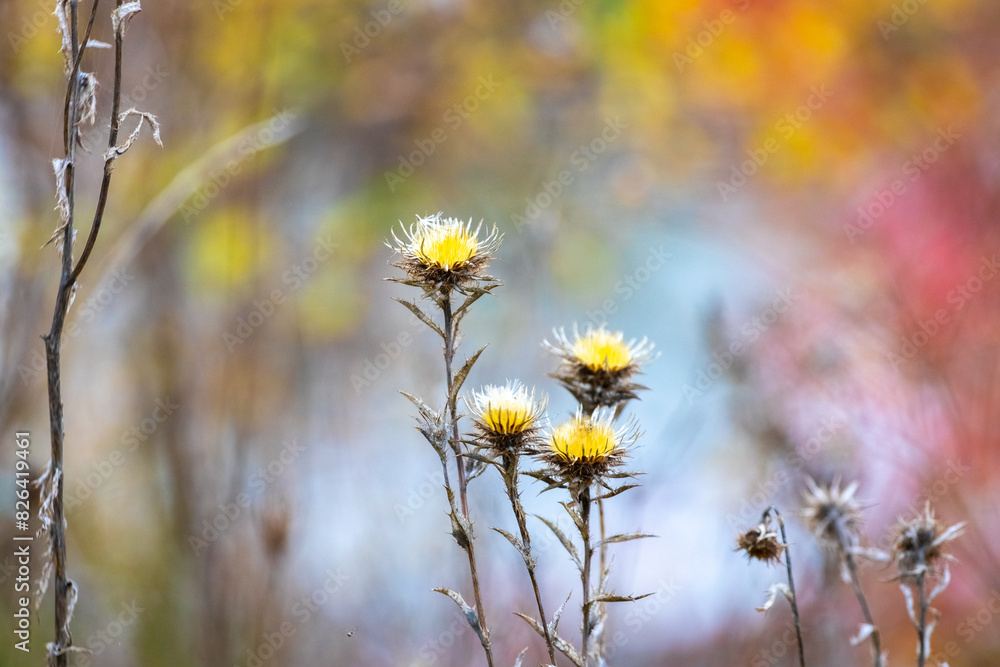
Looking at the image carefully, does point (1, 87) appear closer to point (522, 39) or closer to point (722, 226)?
point (522, 39)

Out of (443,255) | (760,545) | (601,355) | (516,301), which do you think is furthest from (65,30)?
(516,301)

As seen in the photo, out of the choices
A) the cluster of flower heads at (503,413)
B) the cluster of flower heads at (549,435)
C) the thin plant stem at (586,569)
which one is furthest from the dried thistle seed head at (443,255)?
the thin plant stem at (586,569)

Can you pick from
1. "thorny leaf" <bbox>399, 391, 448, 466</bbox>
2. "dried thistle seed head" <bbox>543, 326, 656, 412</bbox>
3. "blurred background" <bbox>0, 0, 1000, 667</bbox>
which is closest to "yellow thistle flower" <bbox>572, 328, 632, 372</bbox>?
"dried thistle seed head" <bbox>543, 326, 656, 412</bbox>

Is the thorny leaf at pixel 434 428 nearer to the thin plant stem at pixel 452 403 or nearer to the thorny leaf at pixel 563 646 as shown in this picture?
the thin plant stem at pixel 452 403

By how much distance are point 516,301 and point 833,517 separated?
4.22 ft

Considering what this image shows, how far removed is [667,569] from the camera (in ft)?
5.69

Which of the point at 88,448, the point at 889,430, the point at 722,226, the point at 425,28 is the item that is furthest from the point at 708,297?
the point at 88,448

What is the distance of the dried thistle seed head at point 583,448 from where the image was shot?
0.56 meters

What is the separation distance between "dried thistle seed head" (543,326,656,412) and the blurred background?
2.33 ft

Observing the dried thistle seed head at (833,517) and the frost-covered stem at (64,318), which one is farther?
the dried thistle seed head at (833,517)

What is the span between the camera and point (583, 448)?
1.83 ft

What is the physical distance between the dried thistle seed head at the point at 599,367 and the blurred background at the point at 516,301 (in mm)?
709

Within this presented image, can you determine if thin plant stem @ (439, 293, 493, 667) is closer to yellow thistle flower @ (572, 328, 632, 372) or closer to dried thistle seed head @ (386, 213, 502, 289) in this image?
dried thistle seed head @ (386, 213, 502, 289)

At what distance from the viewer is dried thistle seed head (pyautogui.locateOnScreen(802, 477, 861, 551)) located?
0.68 metres
